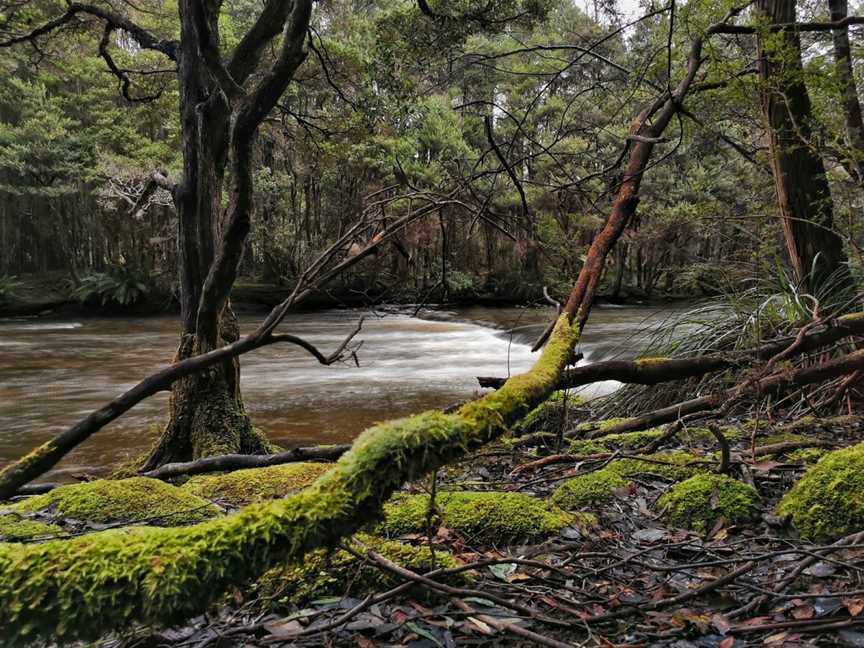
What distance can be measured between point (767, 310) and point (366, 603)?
475 centimetres

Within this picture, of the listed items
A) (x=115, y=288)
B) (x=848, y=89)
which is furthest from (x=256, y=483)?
(x=115, y=288)

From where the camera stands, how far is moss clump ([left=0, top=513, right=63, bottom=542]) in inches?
94.6

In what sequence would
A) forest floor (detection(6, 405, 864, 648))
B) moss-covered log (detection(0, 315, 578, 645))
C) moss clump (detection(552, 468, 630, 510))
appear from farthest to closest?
moss clump (detection(552, 468, 630, 510))
forest floor (detection(6, 405, 864, 648))
moss-covered log (detection(0, 315, 578, 645))

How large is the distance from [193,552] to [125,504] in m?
2.13

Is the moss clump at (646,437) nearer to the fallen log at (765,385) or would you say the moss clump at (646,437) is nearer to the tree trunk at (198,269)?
the fallen log at (765,385)

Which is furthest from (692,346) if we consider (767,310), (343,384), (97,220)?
(97,220)

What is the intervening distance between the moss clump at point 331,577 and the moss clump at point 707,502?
40.9 inches

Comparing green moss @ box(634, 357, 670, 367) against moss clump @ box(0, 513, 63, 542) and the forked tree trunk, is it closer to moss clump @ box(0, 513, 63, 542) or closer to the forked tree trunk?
moss clump @ box(0, 513, 63, 542)

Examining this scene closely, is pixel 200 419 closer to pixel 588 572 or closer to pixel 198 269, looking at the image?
pixel 198 269

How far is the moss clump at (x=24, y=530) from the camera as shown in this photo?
2.40m

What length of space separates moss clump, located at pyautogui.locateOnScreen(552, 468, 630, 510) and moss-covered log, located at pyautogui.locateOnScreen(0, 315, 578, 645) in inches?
61.3

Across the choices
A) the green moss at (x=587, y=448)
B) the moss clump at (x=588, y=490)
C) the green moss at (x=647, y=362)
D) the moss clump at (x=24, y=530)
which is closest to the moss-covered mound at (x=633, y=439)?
the green moss at (x=587, y=448)

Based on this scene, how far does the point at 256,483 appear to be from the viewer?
326 cm

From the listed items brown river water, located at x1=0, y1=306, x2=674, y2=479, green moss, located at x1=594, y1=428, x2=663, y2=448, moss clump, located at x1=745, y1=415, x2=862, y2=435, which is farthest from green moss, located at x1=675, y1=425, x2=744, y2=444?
brown river water, located at x1=0, y1=306, x2=674, y2=479
